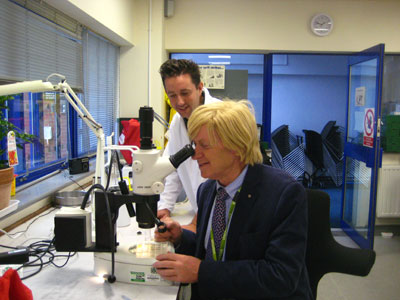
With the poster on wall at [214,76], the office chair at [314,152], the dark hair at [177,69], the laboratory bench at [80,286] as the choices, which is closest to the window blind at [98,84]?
the poster on wall at [214,76]

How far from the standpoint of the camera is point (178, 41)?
153 inches

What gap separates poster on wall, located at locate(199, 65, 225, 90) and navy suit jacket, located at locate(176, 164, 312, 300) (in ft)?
9.76

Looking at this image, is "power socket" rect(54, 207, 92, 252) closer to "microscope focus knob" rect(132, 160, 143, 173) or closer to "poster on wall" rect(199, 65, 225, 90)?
"microscope focus knob" rect(132, 160, 143, 173)

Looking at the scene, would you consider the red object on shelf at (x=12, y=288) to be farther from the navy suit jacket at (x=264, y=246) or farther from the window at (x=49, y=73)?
the window at (x=49, y=73)

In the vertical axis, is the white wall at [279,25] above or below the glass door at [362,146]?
above

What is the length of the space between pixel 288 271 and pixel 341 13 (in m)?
3.61

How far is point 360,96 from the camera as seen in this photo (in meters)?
3.61

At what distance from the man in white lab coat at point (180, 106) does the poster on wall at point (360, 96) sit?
7.37ft

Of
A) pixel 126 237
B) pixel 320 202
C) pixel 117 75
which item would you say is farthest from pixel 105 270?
pixel 117 75

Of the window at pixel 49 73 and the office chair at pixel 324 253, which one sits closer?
the office chair at pixel 324 253

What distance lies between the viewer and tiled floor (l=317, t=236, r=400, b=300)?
2746 mm

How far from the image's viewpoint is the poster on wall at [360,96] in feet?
11.6

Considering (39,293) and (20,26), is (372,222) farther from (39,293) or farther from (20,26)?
(20,26)

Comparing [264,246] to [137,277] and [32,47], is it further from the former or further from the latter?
[32,47]
